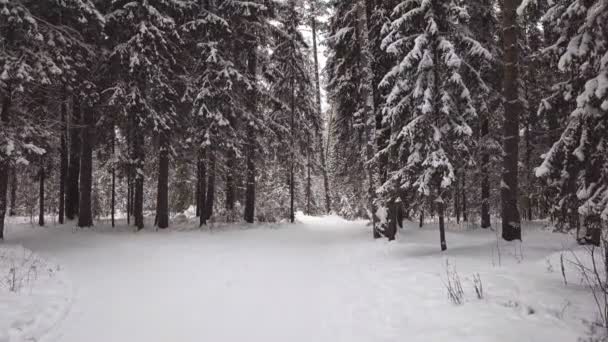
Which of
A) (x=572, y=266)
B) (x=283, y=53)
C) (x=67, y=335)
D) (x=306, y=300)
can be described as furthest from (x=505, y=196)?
(x=283, y=53)

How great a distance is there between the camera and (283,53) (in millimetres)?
21188

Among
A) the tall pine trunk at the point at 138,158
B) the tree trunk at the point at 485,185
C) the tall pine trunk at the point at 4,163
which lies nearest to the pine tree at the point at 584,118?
the tree trunk at the point at 485,185

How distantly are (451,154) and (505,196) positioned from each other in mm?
2253

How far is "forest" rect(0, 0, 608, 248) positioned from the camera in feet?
21.1

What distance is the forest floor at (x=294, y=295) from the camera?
16.4ft

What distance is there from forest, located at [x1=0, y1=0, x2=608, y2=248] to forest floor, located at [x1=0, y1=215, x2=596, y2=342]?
1.50m

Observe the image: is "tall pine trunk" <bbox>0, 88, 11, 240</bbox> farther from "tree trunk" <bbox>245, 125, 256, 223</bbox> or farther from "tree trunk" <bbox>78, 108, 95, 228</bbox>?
"tree trunk" <bbox>245, 125, 256, 223</bbox>

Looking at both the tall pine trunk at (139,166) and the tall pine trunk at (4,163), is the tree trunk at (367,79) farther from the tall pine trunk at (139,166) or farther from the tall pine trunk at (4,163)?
the tall pine trunk at (4,163)

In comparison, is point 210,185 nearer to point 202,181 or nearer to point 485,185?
point 202,181

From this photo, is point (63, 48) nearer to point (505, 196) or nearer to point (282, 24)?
point (282, 24)

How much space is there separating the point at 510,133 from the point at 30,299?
12.4 meters

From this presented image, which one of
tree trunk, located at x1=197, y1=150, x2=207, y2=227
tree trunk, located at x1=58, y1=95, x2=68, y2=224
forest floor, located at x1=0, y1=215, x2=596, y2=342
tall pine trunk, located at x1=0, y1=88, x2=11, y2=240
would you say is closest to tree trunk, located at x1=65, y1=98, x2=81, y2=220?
tree trunk, located at x1=58, y1=95, x2=68, y2=224

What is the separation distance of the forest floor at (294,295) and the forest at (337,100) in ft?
4.91

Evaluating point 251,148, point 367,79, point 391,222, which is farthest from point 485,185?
point 251,148
